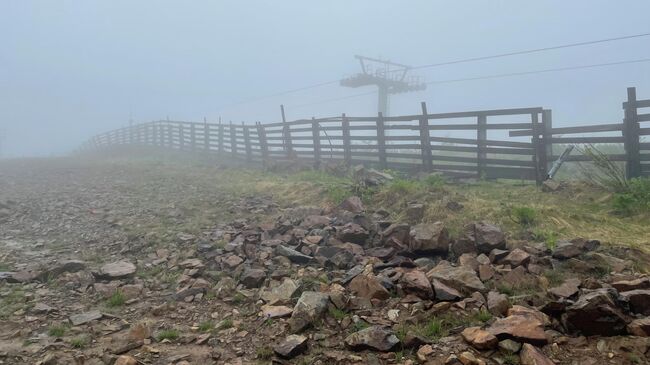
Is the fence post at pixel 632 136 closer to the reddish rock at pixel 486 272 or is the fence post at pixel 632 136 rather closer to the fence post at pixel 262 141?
the reddish rock at pixel 486 272

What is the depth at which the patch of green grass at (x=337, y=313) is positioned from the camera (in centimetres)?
357

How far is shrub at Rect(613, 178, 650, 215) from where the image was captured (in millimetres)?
5814

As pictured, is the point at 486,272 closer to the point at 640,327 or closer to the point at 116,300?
the point at 640,327

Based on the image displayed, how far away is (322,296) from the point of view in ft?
12.3

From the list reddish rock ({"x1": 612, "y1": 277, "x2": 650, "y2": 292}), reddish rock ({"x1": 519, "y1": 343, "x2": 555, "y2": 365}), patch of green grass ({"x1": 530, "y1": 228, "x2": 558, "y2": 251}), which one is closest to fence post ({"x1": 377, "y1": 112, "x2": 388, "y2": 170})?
patch of green grass ({"x1": 530, "y1": 228, "x2": 558, "y2": 251})

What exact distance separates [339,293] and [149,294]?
212cm

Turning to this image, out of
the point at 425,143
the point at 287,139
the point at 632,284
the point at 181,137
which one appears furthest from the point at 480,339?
the point at 181,137

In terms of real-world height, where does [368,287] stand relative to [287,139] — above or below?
below

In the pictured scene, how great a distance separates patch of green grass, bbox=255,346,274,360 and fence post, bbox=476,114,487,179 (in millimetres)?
7923

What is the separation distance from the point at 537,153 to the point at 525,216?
3.99 metres

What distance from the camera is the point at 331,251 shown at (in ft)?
16.6

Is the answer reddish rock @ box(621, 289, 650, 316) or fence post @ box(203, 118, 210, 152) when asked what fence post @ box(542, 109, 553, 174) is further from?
fence post @ box(203, 118, 210, 152)

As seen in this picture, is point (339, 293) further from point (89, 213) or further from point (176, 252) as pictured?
point (89, 213)

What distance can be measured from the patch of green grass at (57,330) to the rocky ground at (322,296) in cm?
2
